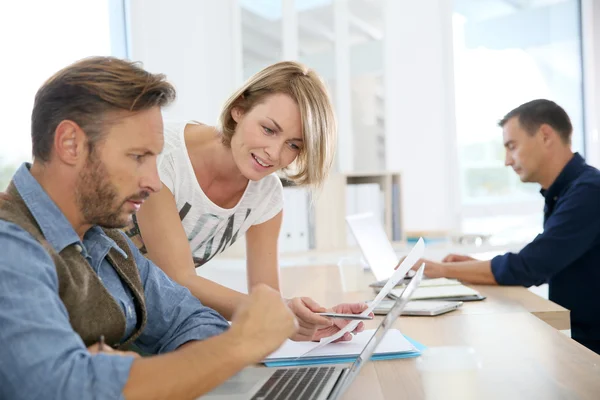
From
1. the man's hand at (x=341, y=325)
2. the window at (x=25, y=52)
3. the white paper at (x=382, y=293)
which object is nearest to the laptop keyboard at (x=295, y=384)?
the white paper at (x=382, y=293)

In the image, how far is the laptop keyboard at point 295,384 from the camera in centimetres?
98

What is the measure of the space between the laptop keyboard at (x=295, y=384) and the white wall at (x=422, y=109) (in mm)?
3311

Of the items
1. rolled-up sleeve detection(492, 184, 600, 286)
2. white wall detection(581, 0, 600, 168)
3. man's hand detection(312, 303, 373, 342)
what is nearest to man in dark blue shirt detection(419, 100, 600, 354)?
rolled-up sleeve detection(492, 184, 600, 286)

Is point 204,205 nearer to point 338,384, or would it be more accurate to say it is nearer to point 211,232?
point 211,232

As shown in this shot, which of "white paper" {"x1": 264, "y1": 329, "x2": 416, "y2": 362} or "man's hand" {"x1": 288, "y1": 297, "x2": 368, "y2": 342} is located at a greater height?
"man's hand" {"x1": 288, "y1": 297, "x2": 368, "y2": 342}

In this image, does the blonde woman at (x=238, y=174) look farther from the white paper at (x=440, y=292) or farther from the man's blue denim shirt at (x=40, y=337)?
the man's blue denim shirt at (x=40, y=337)

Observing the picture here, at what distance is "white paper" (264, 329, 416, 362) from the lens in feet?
4.06

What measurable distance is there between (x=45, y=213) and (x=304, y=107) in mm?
847

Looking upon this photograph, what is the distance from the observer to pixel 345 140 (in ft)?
14.2

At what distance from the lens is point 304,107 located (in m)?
1.69

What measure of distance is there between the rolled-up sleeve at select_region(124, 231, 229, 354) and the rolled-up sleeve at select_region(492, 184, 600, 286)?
1.20 metres

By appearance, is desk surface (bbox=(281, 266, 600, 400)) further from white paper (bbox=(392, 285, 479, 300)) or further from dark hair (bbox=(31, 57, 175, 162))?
dark hair (bbox=(31, 57, 175, 162))

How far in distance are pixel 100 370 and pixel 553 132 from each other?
209 cm

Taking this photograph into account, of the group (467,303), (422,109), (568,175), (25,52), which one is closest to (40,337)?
(467,303)
